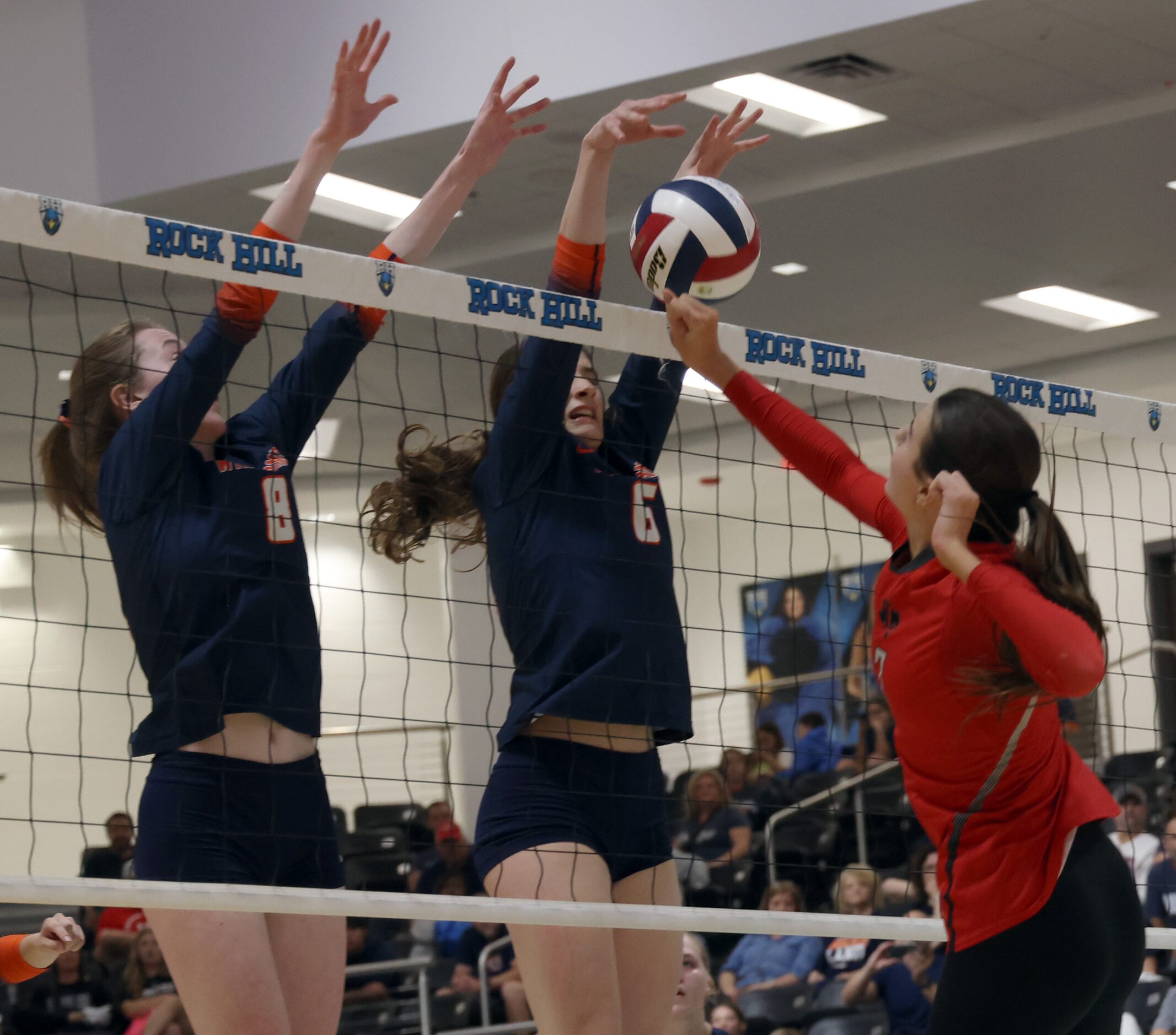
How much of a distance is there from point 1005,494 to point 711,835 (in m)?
8.44

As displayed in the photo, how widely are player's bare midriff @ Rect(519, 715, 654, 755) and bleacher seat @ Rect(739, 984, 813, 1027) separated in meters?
5.50

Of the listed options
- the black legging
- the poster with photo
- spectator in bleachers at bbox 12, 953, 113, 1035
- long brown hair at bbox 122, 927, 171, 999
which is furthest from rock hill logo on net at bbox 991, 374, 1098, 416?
the poster with photo

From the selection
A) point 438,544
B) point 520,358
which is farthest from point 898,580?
point 438,544

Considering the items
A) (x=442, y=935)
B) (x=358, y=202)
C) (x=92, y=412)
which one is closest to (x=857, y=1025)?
(x=442, y=935)

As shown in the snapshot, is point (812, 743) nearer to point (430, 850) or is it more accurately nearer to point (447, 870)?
point (430, 850)

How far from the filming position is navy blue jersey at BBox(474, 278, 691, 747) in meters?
3.28

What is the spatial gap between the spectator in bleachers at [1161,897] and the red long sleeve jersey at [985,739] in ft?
17.4

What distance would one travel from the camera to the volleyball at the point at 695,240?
367 centimetres

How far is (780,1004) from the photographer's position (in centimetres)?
856

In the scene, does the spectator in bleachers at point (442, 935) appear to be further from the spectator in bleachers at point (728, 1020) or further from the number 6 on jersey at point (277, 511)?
the number 6 on jersey at point (277, 511)

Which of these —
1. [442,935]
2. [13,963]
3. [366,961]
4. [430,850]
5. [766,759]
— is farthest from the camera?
[766,759]

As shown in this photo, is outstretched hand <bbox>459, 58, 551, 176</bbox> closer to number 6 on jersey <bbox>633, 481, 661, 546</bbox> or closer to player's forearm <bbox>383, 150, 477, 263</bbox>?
player's forearm <bbox>383, 150, 477, 263</bbox>

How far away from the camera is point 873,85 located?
817cm

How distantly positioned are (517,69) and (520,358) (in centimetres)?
489
